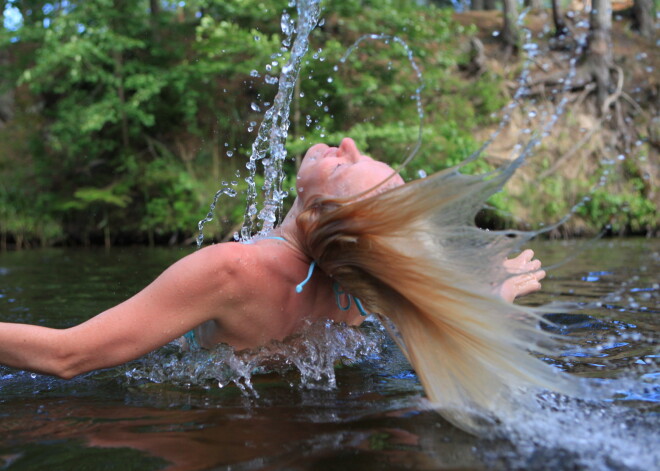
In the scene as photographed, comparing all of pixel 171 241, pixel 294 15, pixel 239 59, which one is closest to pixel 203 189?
pixel 171 241

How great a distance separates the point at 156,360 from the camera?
276 centimetres

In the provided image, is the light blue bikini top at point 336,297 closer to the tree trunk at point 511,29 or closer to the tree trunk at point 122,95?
the tree trunk at point 122,95

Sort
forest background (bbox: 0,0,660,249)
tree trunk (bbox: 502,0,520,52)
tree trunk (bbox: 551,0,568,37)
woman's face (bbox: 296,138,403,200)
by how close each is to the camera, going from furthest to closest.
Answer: tree trunk (bbox: 502,0,520,52), tree trunk (bbox: 551,0,568,37), forest background (bbox: 0,0,660,249), woman's face (bbox: 296,138,403,200)

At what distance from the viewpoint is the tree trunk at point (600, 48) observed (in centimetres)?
1351

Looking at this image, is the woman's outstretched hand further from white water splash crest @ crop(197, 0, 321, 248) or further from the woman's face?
white water splash crest @ crop(197, 0, 321, 248)

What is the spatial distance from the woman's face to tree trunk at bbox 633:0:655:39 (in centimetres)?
1644

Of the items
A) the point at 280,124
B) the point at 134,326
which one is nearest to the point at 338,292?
the point at 134,326

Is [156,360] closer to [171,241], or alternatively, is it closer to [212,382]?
[212,382]

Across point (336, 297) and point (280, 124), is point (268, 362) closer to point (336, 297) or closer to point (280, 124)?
point (336, 297)

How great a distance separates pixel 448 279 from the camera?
1907mm

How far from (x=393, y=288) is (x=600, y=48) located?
13454 mm

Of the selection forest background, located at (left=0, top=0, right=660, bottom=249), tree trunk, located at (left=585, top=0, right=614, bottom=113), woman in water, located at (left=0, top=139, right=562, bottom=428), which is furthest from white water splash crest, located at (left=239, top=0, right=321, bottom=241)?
tree trunk, located at (left=585, top=0, right=614, bottom=113)

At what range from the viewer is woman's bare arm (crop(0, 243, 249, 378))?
1.92m

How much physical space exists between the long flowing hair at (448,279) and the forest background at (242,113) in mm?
8973
